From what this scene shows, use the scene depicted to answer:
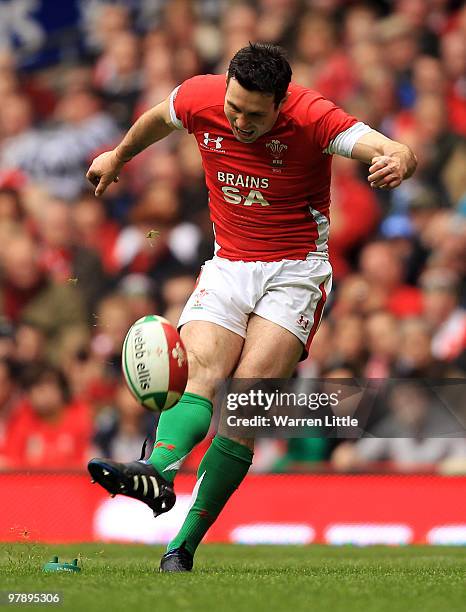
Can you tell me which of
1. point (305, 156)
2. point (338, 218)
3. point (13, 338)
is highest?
point (305, 156)

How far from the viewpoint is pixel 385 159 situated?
4.54 m

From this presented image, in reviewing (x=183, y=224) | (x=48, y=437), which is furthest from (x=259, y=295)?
(x=183, y=224)

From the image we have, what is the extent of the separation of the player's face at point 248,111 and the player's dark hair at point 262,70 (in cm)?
3

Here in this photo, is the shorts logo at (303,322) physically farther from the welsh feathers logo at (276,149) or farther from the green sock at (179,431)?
the welsh feathers logo at (276,149)

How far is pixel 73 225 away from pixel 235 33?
2.52 meters

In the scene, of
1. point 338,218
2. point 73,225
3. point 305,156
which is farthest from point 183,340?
point 73,225

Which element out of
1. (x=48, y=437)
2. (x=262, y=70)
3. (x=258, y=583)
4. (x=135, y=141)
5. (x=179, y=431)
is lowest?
(x=48, y=437)

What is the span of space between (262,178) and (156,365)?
110 cm

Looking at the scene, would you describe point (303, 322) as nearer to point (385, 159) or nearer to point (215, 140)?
point (215, 140)

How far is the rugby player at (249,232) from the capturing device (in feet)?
16.1

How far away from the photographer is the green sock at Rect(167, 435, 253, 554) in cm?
519

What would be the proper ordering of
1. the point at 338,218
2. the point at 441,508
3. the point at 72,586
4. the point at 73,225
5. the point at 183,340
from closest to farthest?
the point at 72,586
the point at 183,340
the point at 441,508
the point at 338,218
the point at 73,225

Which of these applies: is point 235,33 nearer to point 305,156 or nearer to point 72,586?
point 305,156

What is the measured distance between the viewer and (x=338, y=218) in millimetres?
10016
